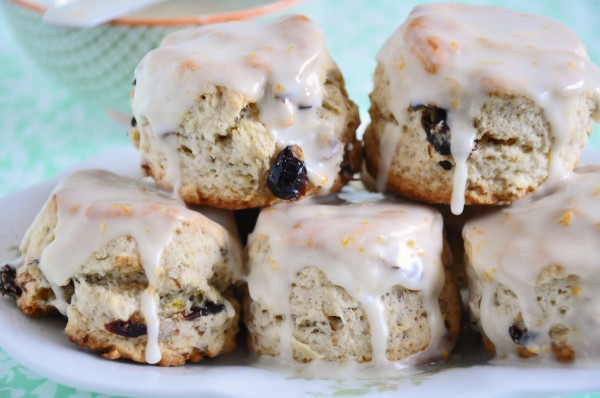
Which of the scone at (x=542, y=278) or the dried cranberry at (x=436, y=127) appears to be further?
the dried cranberry at (x=436, y=127)

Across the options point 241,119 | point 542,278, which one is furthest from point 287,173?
point 542,278

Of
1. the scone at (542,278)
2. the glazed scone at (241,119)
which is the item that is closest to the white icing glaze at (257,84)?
the glazed scone at (241,119)

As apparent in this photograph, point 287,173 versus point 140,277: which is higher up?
point 287,173

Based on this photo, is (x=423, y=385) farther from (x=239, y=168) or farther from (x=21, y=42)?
(x=21, y=42)

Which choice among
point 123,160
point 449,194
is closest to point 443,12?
point 449,194

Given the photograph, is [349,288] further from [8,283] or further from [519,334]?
[8,283]

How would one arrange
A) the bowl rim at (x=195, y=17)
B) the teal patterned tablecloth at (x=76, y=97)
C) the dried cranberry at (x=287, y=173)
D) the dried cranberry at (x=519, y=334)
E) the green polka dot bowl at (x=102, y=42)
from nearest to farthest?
the dried cranberry at (x=519, y=334), the dried cranberry at (x=287, y=173), the bowl rim at (x=195, y=17), the green polka dot bowl at (x=102, y=42), the teal patterned tablecloth at (x=76, y=97)

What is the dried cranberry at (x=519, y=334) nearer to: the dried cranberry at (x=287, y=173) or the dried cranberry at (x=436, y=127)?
the dried cranberry at (x=436, y=127)

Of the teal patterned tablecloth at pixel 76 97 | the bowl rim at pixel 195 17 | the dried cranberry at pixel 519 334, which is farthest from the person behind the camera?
the teal patterned tablecloth at pixel 76 97
